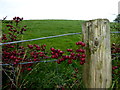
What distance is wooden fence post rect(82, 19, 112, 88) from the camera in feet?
8.07

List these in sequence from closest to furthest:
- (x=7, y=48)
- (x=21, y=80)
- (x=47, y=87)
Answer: (x=47, y=87), (x=21, y=80), (x=7, y=48)

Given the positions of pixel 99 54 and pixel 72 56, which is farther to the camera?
pixel 72 56

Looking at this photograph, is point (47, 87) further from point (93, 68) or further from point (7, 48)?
point (7, 48)

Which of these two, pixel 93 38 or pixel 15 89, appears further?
pixel 15 89

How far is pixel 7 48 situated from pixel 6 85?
88 cm

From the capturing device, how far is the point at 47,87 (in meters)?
3.19

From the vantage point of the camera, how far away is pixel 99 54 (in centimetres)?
246

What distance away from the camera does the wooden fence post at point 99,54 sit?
8.07 feet

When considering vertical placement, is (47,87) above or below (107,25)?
below

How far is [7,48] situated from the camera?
12.9 feet

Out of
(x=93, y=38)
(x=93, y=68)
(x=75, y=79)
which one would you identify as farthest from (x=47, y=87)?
(x=93, y=38)

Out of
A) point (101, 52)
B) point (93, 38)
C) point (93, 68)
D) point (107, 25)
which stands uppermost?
point (107, 25)

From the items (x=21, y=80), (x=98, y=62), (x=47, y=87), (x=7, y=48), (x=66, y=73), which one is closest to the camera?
(x=98, y=62)

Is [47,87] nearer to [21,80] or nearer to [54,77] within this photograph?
[54,77]
